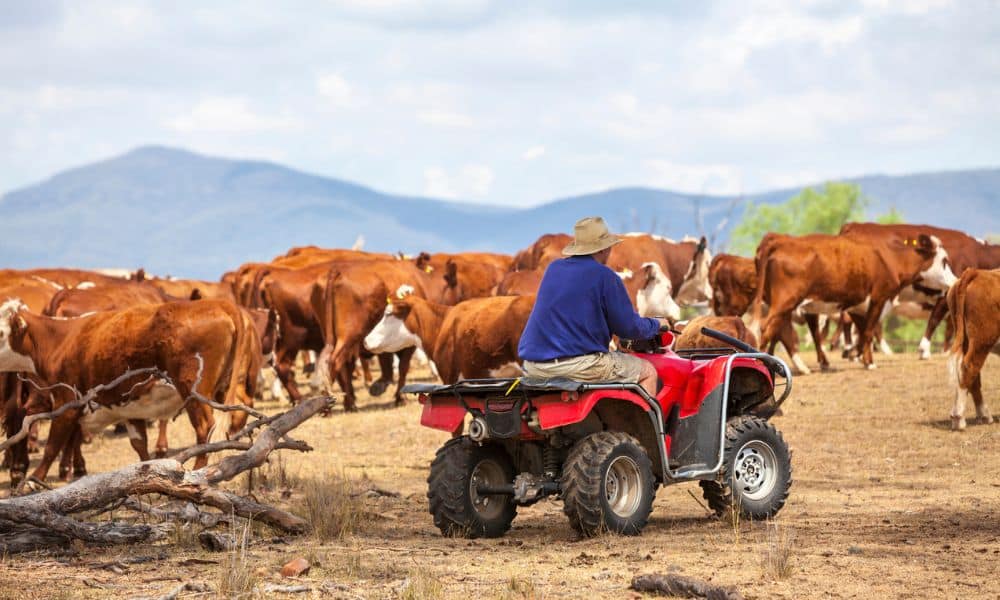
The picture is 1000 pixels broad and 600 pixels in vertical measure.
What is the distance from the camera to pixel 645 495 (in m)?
9.09

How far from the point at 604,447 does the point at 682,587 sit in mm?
1943

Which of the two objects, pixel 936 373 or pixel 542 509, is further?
pixel 936 373

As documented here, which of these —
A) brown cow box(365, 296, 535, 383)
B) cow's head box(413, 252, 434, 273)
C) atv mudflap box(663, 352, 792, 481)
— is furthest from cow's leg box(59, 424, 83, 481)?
cow's head box(413, 252, 434, 273)

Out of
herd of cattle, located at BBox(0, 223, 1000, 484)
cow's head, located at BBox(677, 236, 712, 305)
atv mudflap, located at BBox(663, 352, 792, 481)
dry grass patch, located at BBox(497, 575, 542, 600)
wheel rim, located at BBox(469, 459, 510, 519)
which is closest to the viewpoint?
dry grass patch, located at BBox(497, 575, 542, 600)

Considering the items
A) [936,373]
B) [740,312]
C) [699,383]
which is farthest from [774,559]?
[740,312]

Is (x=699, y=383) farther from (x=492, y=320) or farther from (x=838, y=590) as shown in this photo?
(x=492, y=320)

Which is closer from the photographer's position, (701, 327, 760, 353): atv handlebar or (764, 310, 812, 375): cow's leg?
(701, 327, 760, 353): atv handlebar

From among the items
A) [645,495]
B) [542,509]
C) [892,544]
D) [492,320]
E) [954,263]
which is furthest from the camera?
[954,263]

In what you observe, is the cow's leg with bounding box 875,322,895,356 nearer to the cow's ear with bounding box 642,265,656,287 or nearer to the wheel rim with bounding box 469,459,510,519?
the cow's ear with bounding box 642,265,656,287

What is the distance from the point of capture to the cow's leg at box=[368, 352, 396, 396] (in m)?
22.4

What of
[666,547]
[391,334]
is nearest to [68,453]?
[391,334]

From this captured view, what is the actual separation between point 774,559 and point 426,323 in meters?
11.1

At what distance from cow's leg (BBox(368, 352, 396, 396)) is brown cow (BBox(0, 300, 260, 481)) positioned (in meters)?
8.41

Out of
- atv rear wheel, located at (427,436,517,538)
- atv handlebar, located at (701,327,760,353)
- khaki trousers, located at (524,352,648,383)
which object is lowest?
atv rear wheel, located at (427,436,517,538)
